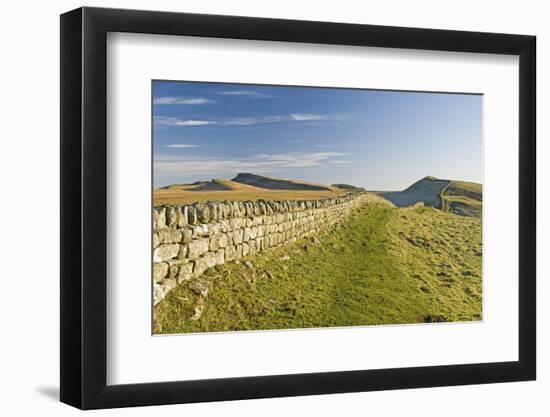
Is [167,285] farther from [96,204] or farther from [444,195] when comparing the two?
[444,195]

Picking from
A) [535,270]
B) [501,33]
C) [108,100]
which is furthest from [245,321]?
[501,33]

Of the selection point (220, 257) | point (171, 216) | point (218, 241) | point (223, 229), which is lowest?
point (220, 257)

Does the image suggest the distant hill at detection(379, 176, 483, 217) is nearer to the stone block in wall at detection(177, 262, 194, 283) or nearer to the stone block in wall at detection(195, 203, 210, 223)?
the stone block in wall at detection(195, 203, 210, 223)

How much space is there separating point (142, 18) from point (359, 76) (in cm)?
204

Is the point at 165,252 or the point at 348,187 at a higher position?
the point at 348,187

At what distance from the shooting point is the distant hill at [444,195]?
879cm

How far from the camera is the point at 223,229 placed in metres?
8.30

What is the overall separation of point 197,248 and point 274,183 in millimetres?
884

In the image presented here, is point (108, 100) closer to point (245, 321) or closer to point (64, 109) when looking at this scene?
point (64, 109)

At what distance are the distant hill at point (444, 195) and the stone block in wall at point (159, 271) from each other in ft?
6.89

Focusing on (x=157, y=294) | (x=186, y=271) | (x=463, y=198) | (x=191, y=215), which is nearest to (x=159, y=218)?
(x=191, y=215)

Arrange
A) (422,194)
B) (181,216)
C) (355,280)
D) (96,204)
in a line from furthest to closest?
1. (422,194)
2. (355,280)
3. (181,216)
4. (96,204)

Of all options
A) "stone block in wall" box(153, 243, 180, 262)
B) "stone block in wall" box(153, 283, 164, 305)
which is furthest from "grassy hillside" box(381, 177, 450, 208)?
"stone block in wall" box(153, 283, 164, 305)

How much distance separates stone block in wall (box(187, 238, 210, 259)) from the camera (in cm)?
817
